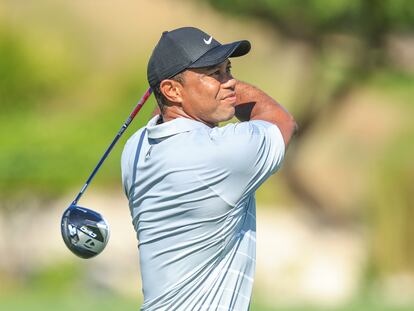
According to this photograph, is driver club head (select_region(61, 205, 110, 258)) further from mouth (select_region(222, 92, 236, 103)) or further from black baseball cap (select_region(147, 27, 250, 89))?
mouth (select_region(222, 92, 236, 103))

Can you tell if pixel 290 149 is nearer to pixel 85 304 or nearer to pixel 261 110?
pixel 85 304

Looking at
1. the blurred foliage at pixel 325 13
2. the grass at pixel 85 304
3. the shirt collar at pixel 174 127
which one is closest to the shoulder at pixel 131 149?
the shirt collar at pixel 174 127

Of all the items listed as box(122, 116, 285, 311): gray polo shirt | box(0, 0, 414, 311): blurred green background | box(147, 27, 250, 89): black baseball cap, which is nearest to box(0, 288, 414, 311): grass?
box(0, 0, 414, 311): blurred green background

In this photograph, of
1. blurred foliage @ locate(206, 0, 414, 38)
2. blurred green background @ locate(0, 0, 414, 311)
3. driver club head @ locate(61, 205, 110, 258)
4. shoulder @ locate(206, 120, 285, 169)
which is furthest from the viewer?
blurred foliage @ locate(206, 0, 414, 38)

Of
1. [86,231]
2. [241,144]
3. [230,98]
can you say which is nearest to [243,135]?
[241,144]

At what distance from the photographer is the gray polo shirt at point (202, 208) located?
14.8ft

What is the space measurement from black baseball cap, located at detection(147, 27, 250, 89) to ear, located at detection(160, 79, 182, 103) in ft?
0.07

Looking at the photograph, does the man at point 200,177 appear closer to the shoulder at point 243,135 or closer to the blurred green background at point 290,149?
the shoulder at point 243,135

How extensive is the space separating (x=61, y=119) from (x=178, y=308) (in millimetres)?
17161

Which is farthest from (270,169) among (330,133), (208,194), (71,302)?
(330,133)

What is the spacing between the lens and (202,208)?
4.55 m

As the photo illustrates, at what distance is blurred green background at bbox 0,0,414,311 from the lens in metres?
15.5


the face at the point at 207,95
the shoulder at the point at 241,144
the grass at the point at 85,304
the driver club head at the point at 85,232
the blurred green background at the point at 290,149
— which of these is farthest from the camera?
the blurred green background at the point at 290,149

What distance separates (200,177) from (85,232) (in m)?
0.59
